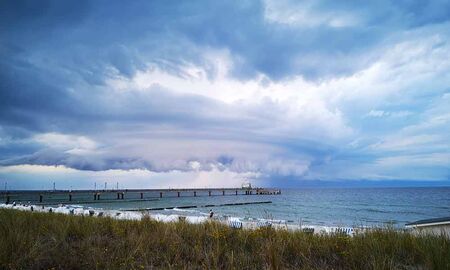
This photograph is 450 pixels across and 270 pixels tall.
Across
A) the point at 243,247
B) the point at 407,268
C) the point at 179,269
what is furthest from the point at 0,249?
the point at 407,268

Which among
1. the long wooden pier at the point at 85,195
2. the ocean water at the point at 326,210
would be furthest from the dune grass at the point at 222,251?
the long wooden pier at the point at 85,195

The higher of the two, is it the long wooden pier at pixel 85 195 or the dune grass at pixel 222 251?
the dune grass at pixel 222 251

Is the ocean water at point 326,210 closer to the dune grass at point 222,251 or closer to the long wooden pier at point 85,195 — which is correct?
the dune grass at point 222,251

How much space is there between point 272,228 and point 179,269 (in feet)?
12.2

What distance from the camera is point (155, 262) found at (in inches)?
203

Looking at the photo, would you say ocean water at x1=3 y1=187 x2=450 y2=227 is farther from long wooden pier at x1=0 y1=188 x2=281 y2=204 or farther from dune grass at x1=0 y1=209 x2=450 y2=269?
long wooden pier at x1=0 y1=188 x2=281 y2=204

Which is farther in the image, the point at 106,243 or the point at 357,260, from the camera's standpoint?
the point at 106,243

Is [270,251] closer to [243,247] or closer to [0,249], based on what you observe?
[243,247]

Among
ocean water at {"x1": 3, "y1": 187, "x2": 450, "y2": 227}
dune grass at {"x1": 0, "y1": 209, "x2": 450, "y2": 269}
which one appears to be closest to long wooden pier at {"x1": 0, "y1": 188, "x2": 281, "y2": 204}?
ocean water at {"x1": 3, "y1": 187, "x2": 450, "y2": 227}

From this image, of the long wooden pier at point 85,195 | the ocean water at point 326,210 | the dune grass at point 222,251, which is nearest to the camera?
the dune grass at point 222,251

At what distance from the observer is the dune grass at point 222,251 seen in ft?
15.9

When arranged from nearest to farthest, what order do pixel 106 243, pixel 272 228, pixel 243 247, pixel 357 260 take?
1. pixel 357 260
2. pixel 243 247
3. pixel 106 243
4. pixel 272 228

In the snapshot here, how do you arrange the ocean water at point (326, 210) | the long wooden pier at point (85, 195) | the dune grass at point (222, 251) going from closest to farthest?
the dune grass at point (222, 251)
the ocean water at point (326, 210)
the long wooden pier at point (85, 195)

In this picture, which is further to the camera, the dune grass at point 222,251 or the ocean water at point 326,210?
the ocean water at point 326,210
